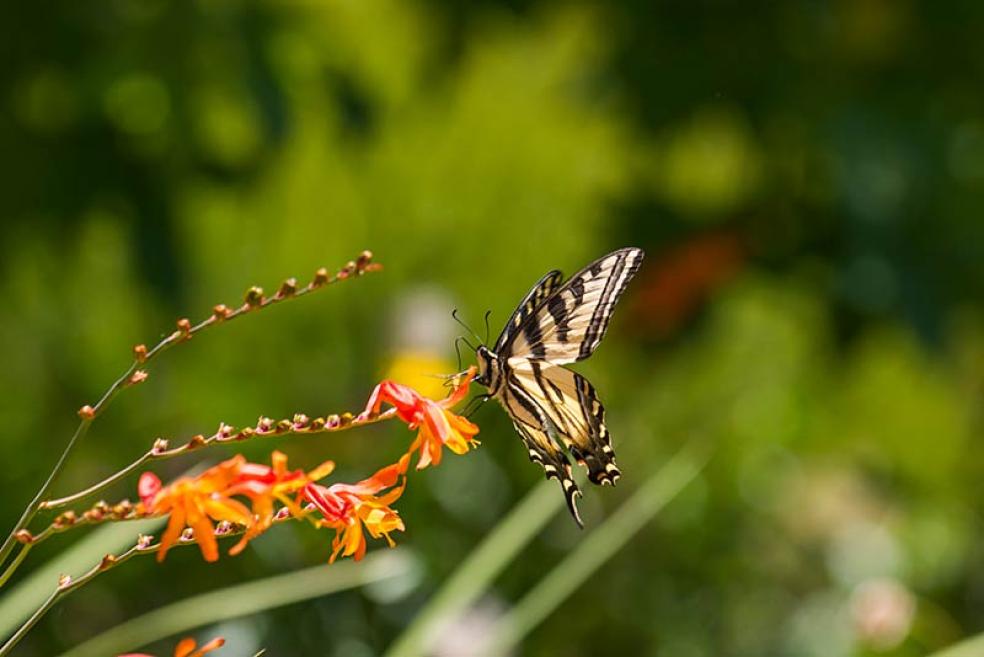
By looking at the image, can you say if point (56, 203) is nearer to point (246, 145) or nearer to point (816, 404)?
point (246, 145)

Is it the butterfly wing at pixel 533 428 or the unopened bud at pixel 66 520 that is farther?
the butterfly wing at pixel 533 428

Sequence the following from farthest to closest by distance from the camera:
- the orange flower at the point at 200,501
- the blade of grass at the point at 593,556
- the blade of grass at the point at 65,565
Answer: the blade of grass at the point at 593,556 → the blade of grass at the point at 65,565 → the orange flower at the point at 200,501

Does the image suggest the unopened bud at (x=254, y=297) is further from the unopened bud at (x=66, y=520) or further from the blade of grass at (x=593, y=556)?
the blade of grass at (x=593, y=556)

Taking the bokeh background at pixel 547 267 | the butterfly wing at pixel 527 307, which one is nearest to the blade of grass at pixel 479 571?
the butterfly wing at pixel 527 307

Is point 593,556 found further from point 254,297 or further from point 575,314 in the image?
point 254,297

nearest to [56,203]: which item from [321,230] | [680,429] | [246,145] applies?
[246,145]

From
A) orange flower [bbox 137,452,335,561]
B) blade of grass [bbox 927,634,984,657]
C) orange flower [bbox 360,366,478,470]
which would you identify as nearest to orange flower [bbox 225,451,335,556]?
orange flower [bbox 137,452,335,561]
